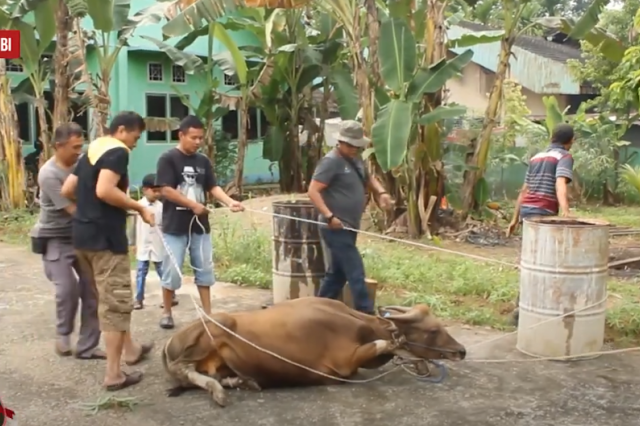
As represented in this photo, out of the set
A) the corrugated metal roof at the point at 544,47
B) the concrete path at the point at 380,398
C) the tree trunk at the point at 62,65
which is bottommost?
the concrete path at the point at 380,398

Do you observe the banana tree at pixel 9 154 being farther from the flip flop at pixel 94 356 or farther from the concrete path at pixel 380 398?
the flip flop at pixel 94 356

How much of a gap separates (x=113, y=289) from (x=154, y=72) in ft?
47.1

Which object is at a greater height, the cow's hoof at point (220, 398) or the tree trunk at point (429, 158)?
the tree trunk at point (429, 158)

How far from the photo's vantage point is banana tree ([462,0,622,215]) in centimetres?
995

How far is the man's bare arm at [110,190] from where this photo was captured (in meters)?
4.73

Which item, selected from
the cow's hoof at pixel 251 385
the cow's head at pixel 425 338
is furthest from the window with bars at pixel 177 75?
the cow's head at pixel 425 338

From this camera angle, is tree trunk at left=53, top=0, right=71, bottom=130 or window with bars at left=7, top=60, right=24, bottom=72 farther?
window with bars at left=7, top=60, right=24, bottom=72

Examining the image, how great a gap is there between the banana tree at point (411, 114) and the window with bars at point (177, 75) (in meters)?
9.41

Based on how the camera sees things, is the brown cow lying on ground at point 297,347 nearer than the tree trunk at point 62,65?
Yes

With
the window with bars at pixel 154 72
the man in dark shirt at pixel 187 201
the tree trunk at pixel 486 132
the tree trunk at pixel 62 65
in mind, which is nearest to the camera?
the man in dark shirt at pixel 187 201

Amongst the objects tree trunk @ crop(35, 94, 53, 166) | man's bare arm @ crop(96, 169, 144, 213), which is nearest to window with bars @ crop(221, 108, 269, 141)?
tree trunk @ crop(35, 94, 53, 166)

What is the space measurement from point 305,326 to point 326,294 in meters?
1.30

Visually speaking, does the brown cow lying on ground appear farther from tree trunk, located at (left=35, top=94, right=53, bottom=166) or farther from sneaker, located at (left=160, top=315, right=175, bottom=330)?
tree trunk, located at (left=35, top=94, right=53, bottom=166)

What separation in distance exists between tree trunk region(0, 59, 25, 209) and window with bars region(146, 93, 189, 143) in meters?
5.04
